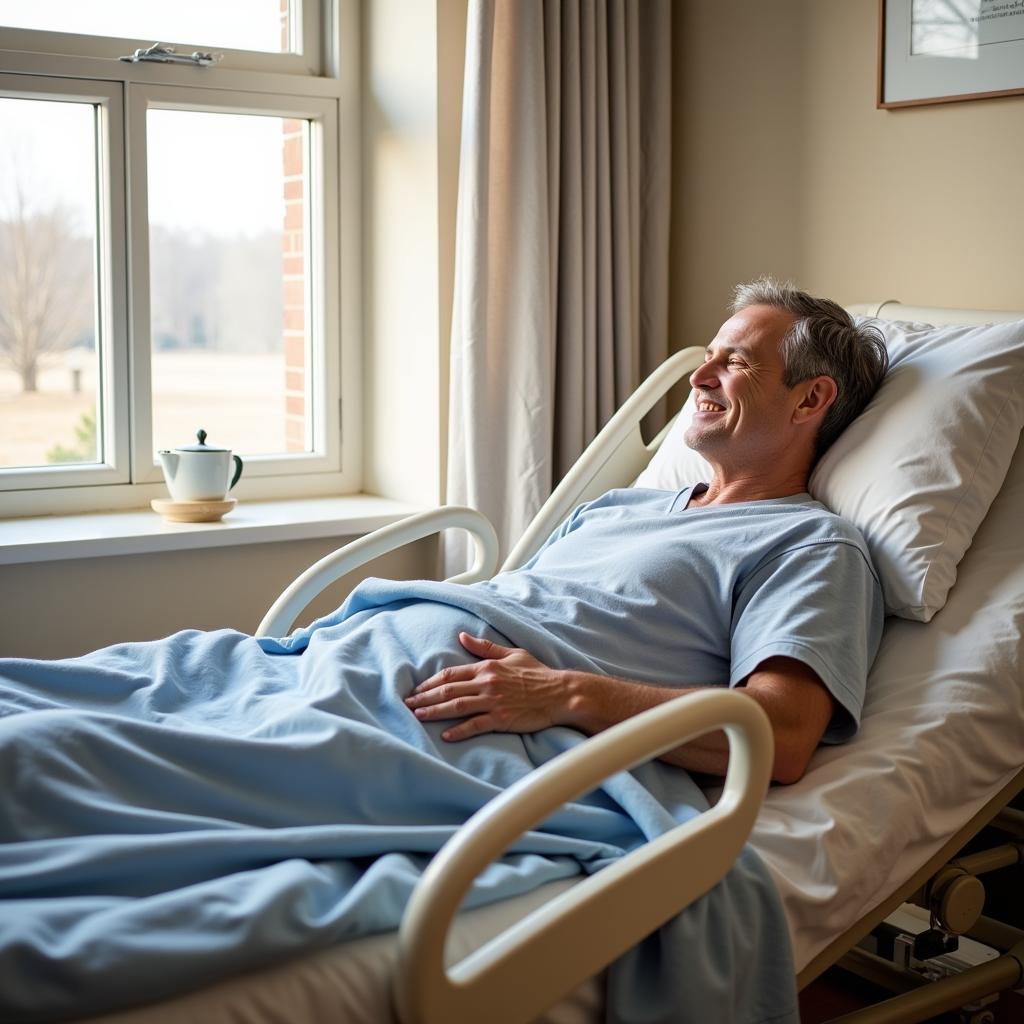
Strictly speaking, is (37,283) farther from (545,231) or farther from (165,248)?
(545,231)

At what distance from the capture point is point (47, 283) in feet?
8.50

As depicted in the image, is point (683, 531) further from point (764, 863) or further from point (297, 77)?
point (297, 77)

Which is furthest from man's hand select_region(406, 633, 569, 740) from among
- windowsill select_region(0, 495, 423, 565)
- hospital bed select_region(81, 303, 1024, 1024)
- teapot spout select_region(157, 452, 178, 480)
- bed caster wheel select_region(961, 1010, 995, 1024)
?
teapot spout select_region(157, 452, 178, 480)

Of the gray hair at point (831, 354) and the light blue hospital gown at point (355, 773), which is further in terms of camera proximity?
the gray hair at point (831, 354)

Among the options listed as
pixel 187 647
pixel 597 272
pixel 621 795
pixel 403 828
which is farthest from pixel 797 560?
pixel 597 272

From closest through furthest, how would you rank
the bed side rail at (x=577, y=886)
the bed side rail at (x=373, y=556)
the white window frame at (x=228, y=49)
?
the bed side rail at (x=577, y=886)
the bed side rail at (x=373, y=556)
the white window frame at (x=228, y=49)

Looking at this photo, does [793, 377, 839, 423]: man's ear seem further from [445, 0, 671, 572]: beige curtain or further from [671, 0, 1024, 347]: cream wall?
[445, 0, 671, 572]: beige curtain

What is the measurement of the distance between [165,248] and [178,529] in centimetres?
68

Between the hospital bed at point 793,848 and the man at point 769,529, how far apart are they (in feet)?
0.25

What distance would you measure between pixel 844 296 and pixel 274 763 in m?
1.63

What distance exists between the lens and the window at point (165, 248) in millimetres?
2555

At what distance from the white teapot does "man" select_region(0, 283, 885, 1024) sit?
2.74 ft

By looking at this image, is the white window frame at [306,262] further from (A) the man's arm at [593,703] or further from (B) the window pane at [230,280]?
Answer: (A) the man's arm at [593,703]

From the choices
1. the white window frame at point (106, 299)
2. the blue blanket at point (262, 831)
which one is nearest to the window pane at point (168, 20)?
the white window frame at point (106, 299)
